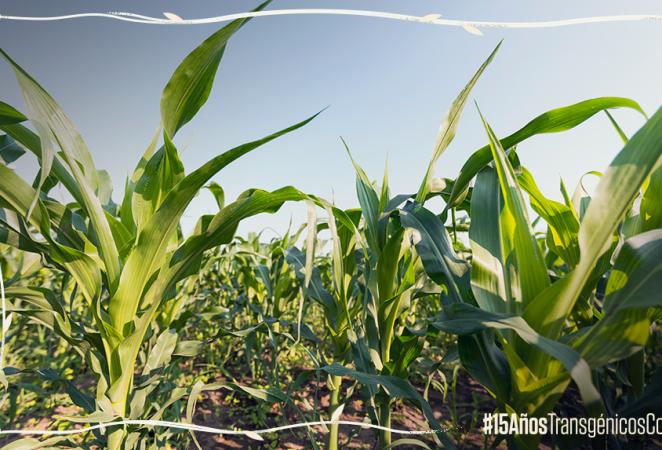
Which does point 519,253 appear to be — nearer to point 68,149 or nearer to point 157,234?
point 157,234

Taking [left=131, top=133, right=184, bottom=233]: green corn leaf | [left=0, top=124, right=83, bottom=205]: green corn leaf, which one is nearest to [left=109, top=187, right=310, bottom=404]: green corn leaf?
[left=131, top=133, right=184, bottom=233]: green corn leaf

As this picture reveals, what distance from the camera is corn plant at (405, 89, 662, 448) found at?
41 cm

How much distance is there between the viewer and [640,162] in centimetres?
41

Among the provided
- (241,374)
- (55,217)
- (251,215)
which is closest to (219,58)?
(251,215)

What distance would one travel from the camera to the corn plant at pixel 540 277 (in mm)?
406

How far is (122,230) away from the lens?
805 millimetres

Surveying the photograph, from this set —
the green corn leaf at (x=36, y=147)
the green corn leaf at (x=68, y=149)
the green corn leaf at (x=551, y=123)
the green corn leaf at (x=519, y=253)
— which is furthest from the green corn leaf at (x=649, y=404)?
the green corn leaf at (x=36, y=147)

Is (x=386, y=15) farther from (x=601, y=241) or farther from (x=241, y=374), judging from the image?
(x=241, y=374)

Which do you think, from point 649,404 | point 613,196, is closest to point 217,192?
point 613,196

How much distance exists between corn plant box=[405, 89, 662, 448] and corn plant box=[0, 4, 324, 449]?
37cm

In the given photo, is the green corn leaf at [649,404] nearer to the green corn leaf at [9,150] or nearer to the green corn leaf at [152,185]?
the green corn leaf at [152,185]

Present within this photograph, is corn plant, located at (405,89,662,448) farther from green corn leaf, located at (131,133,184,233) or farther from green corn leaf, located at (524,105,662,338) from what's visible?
green corn leaf, located at (131,133,184,233)

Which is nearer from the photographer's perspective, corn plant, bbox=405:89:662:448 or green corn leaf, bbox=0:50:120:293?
corn plant, bbox=405:89:662:448

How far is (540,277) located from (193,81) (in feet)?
2.41
